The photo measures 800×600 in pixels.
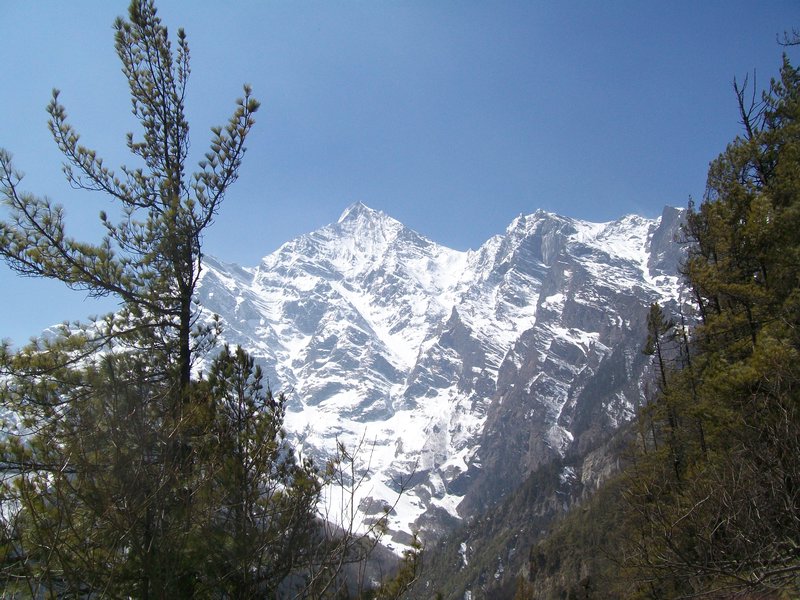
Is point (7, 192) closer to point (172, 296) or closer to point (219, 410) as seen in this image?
point (172, 296)

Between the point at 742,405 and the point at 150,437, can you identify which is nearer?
the point at 150,437

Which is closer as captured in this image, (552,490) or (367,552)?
(367,552)

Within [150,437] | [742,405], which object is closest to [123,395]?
[150,437]

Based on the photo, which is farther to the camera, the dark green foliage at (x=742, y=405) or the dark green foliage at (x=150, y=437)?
the dark green foliage at (x=742, y=405)

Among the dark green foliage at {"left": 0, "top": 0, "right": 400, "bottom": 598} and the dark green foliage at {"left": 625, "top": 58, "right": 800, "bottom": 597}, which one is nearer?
the dark green foliage at {"left": 0, "top": 0, "right": 400, "bottom": 598}

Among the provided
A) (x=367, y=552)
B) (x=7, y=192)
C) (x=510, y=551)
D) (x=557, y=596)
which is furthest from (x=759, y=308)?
(x=510, y=551)

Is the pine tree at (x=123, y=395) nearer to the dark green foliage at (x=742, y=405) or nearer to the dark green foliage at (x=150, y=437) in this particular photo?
the dark green foliage at (x=150, y=437)

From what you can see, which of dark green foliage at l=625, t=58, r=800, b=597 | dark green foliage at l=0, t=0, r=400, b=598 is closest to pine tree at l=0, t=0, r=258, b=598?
dark green foliage at l=0, t=0, r=400, b=598

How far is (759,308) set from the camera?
1209 cm

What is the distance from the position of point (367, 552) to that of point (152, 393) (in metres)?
3.59

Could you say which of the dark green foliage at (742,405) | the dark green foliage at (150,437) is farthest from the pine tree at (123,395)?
the dark green foliage at (742,405)

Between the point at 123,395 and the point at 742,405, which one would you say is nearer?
the point at 123,395

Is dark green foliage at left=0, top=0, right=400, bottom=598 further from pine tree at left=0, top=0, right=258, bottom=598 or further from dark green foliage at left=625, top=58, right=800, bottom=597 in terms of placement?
dark green foliage at left=625, top=58, right=800, bottom=597

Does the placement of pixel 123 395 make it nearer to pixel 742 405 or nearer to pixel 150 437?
pixel 150 437
